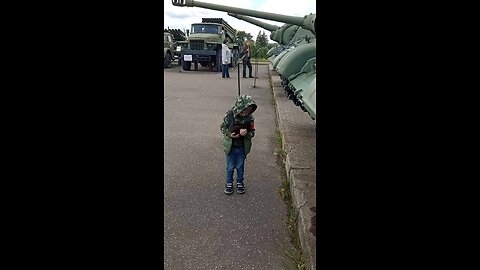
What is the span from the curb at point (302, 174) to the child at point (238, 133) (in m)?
0.52

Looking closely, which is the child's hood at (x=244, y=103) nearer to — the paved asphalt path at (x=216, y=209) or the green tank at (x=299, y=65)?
the green tank at (x=299, y=65)

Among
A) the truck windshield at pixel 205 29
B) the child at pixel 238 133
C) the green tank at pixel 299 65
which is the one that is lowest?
the child at pixel 238 133

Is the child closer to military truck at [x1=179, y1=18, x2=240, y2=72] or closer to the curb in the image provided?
the curb

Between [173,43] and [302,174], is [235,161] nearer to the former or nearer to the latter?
[302,174]

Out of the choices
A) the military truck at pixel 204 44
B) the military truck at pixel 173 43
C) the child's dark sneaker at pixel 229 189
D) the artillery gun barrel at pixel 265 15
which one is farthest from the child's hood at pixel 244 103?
the military truck at pixel 173 43

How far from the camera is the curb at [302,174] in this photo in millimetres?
2638

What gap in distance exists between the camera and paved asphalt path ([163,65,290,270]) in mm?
2713

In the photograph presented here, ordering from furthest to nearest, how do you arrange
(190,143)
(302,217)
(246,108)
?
(190,143) → (246,108) → (302,217)

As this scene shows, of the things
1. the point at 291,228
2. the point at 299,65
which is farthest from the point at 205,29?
the point at 291,228
